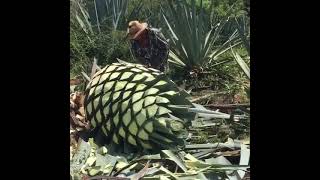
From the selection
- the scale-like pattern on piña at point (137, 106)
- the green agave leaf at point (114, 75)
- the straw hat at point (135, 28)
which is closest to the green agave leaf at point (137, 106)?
the scale-like pattern on piña at point (137, 106)

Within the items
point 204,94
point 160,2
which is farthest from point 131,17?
point 204,94

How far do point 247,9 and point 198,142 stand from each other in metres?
0.44

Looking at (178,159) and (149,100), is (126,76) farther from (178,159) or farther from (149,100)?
(178,159)

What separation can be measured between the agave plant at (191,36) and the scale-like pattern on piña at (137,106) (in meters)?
0.11

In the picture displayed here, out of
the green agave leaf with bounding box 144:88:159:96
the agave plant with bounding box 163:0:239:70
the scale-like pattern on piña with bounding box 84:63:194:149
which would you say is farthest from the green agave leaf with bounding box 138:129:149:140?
the agave plant with bounding box 163:0:239:70

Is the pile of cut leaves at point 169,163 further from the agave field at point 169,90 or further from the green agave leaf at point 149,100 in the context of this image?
the green agave leaf at point 149,100

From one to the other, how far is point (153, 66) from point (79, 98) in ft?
0.86

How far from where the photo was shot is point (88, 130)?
194 cm

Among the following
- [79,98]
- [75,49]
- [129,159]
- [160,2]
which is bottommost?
[129,159]

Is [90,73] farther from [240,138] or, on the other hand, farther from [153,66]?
[240,138]

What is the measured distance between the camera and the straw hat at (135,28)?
6.32 ft

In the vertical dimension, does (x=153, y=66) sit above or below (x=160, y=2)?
below

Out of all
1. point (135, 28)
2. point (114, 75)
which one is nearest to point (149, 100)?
point (114, 75)

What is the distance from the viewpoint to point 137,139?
74.2 inches
